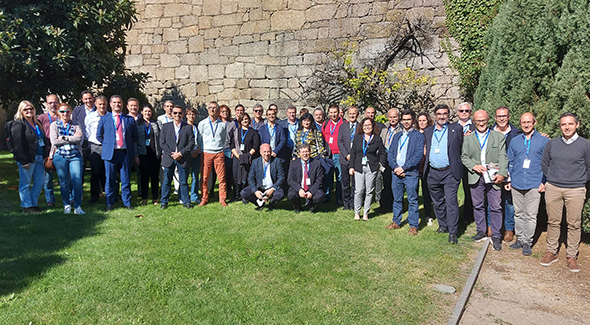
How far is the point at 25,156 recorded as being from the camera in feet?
19.6

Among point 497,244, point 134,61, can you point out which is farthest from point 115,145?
point 134,61

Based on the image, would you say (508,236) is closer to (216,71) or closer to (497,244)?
(497,244)

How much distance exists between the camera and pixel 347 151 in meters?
7.05

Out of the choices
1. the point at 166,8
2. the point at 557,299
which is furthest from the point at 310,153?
the point at 166,8

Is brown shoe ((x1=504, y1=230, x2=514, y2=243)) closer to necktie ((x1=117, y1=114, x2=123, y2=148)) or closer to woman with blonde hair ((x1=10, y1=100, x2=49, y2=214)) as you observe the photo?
necktie ((x1=117, y1=114, x2=123, y2=148))

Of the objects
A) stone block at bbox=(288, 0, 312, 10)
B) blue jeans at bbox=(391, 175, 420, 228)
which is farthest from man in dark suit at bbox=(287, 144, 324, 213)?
stone block at bbox=(288, 0, 312, 10)

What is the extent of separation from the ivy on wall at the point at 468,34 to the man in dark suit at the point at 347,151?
13.1ft

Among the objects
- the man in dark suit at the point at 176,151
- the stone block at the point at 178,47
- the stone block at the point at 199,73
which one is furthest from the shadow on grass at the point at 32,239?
the stone block at the point at 178,47

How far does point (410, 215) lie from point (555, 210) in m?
1.80

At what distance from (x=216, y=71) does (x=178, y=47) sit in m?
1.55

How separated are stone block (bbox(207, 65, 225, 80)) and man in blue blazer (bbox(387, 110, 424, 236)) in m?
7.54

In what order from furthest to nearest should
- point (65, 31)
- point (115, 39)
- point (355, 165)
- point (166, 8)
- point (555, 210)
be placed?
point (166, 8), point (115, 39), point (65, 31), point (355, 165), point (555, 210)

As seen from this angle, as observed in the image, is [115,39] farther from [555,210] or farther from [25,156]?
[555,210]

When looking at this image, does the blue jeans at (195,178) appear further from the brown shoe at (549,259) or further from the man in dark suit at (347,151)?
the brown shoe at (549,259)
